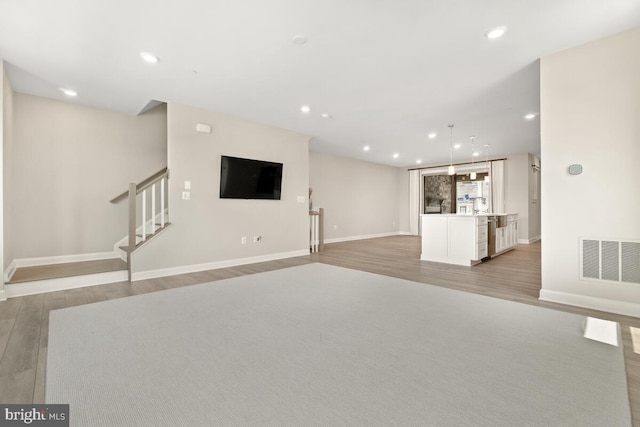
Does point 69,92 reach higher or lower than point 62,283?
higher

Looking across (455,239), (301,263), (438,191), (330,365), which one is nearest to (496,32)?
(330,365)

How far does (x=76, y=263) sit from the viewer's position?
4.25 meters

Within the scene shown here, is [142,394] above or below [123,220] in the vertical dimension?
below

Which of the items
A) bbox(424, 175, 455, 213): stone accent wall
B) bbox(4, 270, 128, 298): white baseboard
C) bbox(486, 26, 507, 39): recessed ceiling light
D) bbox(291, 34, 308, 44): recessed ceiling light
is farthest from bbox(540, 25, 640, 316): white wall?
bbox(424, 175, 455, 213): stone accent wall

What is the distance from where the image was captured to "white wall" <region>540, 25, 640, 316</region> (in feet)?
8.67

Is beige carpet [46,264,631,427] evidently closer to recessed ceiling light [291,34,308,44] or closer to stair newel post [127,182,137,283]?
stair newel post [127,182,137,283]

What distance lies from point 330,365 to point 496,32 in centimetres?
310

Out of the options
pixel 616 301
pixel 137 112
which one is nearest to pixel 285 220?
pixel 137 112

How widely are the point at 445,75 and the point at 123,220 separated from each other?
17.6ft

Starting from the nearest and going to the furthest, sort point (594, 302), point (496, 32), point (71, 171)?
point (496, 32) < point (594, 302) < point (71, 171)

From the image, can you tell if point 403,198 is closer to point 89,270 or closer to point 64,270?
point 89,270

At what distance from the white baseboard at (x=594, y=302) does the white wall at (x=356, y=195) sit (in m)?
5.65

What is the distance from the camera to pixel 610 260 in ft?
8.91

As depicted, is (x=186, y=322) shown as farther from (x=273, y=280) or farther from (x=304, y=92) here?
(x=304, y=92)
